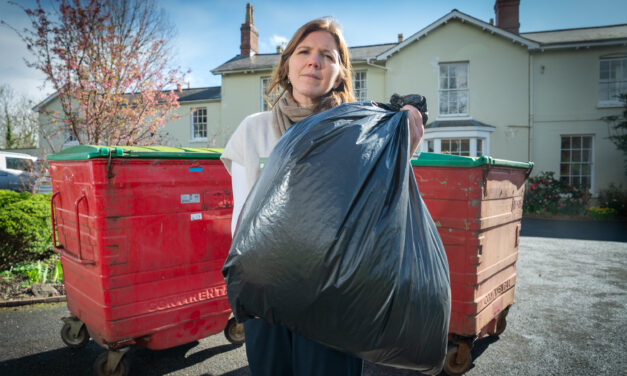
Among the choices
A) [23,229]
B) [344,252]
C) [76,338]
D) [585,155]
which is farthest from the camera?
[585,155]

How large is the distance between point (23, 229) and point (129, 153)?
9.89 ft

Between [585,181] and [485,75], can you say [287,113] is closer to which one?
[485,75]

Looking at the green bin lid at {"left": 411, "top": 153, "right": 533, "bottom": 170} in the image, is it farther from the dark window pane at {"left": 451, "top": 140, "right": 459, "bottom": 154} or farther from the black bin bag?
the dark window pane at {"left": 451, "top": 140, "right": 459, "bottom": 154}

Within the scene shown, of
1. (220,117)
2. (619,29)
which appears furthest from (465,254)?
(619,29)

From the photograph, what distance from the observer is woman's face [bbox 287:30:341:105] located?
1.44 meters

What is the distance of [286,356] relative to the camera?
1269 millimetres

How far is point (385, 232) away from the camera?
3.18ft

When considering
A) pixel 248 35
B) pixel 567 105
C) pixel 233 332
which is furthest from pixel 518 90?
pixel 233 332

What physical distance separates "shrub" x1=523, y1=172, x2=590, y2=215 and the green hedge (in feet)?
40.0

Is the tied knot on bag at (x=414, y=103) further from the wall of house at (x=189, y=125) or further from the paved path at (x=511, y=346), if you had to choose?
the wall of house at (x=189, y=125)

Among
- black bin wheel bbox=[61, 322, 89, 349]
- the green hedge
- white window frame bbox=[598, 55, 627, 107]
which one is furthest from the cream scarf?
white window frame bbox=[598, 55, 627, 107]

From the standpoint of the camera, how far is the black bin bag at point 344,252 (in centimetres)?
92

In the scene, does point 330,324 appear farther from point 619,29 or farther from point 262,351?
point 619,29

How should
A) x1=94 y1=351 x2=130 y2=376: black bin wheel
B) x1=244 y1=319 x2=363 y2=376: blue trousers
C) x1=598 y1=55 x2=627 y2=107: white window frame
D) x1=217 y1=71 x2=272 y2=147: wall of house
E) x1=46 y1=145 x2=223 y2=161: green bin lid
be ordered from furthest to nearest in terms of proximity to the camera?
x1=217 y1=71 x2=272 y2=147: wall of house < x1=598 y1=55 x2=627 y2=107: white window frame < x1=94 y1=351 x2=130 y2=376: black bin wheel < x1=46 y1=145 x2=223 y2=161: green bin lid < x1=244 y1=319 x2=363 y2=376: blue trousers
